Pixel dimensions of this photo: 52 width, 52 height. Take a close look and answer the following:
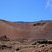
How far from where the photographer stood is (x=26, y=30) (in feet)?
54.3

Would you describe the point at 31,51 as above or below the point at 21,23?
below

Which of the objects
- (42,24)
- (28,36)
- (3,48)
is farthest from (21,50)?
(42,24)

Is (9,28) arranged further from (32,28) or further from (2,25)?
(32,28)

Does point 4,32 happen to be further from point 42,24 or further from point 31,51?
point 31,51

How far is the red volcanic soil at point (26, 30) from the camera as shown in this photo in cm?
1574

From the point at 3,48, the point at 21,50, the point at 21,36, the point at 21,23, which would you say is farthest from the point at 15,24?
the point at 21,50

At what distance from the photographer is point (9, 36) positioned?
620 inches

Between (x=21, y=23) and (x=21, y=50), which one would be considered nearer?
(x=21, y=50)

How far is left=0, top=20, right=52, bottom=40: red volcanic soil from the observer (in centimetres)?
1574

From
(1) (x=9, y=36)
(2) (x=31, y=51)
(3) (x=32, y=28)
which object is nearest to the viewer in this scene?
(2) (x=31, y=51)

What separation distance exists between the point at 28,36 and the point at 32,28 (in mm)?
1608

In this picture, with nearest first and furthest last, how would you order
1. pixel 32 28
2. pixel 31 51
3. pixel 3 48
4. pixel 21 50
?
1. pixel 31 51
2. pixel 21 50
3. pixel 3 48
4. pixel 32 28

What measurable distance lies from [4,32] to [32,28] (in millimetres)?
2562

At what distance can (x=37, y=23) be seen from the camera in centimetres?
1780
